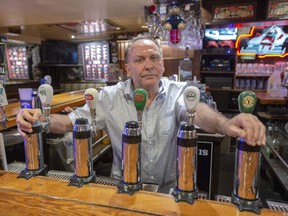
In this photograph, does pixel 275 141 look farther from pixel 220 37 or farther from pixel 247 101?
pixel 220 37

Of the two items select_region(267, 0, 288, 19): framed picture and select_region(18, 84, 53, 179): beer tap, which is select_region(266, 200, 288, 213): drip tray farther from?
select_region(267, 0, 288, 19): framed picture

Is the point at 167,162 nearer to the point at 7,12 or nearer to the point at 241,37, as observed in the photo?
the point at 7,12

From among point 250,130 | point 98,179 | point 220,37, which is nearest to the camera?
point 250,130

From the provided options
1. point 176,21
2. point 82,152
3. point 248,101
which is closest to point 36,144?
point 82,152

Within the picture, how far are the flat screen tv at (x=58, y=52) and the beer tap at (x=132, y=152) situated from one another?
8.29 metres

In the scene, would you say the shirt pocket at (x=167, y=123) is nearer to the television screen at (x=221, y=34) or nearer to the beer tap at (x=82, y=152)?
the beer tap at (x=82, y=152)

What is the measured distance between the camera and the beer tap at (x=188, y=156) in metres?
0.78

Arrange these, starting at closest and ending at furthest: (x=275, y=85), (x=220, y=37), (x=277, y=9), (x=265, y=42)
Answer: (x=277, y=9) < (x=275, y=85) < (x=265, y=42) < (x=220, y=37)

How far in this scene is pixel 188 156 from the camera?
787 mm

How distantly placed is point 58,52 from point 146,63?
780 cm

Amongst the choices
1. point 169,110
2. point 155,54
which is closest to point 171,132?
point 169,110

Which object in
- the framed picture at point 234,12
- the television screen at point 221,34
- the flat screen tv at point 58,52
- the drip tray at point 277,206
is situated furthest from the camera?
the flat screen tv at point 58,52

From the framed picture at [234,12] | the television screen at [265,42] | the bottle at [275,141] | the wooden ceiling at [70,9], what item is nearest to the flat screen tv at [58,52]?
the wooden ceiling at [70,9]

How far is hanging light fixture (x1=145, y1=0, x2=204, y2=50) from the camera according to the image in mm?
2742
